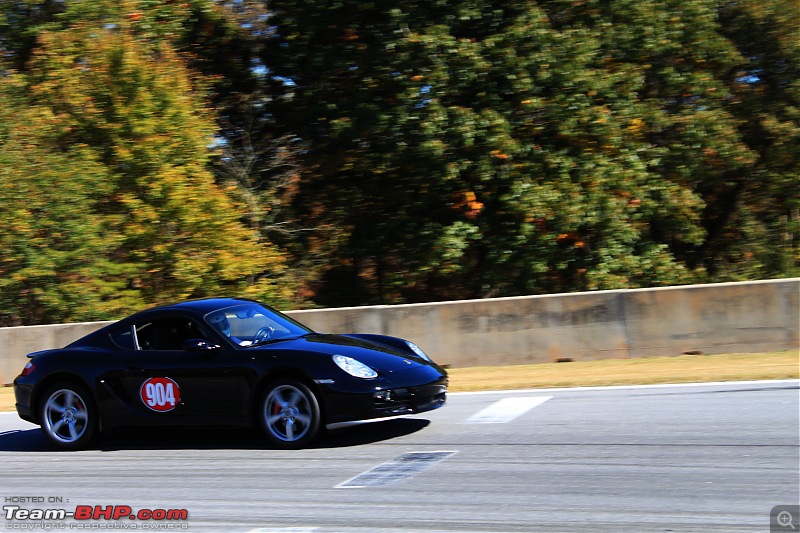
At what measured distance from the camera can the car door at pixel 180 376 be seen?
307 inches

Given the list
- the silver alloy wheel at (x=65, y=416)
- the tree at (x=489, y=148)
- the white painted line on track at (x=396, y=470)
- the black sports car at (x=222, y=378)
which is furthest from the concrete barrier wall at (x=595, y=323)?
the white painted line on track at (x=396, y=470)

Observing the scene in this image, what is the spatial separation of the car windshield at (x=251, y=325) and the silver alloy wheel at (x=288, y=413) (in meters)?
0.64

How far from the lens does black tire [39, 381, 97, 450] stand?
27.7 ft

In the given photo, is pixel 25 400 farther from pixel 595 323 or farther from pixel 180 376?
Result: pixel 595 323

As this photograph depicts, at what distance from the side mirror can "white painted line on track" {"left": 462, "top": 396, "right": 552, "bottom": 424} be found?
244 cm

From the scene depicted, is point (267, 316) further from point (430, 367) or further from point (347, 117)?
point (347, 117)

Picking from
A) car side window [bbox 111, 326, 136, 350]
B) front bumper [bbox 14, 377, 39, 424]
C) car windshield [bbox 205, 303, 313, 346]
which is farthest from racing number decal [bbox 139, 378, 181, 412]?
front bumper [bbox 14, 377, 39, 424]

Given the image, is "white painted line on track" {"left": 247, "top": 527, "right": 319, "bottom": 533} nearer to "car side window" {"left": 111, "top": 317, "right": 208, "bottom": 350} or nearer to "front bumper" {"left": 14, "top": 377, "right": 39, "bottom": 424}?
"car side window" {"left": 111, "top": 317, "right": 208, "bottom": 350}

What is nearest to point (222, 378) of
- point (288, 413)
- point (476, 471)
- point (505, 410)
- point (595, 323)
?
point (288, 413)

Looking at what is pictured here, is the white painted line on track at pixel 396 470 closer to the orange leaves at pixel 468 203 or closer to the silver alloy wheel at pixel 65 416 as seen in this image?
the silver alloy wheel at pixel 65 416

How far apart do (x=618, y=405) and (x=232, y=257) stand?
1152cm

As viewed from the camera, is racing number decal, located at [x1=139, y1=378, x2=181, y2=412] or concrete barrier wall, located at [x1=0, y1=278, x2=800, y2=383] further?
concrete barrier wall, located at [x1=0, y1=278, x2=800, y2=383]

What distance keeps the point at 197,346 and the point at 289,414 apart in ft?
3.29

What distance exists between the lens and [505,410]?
29.6 ft
